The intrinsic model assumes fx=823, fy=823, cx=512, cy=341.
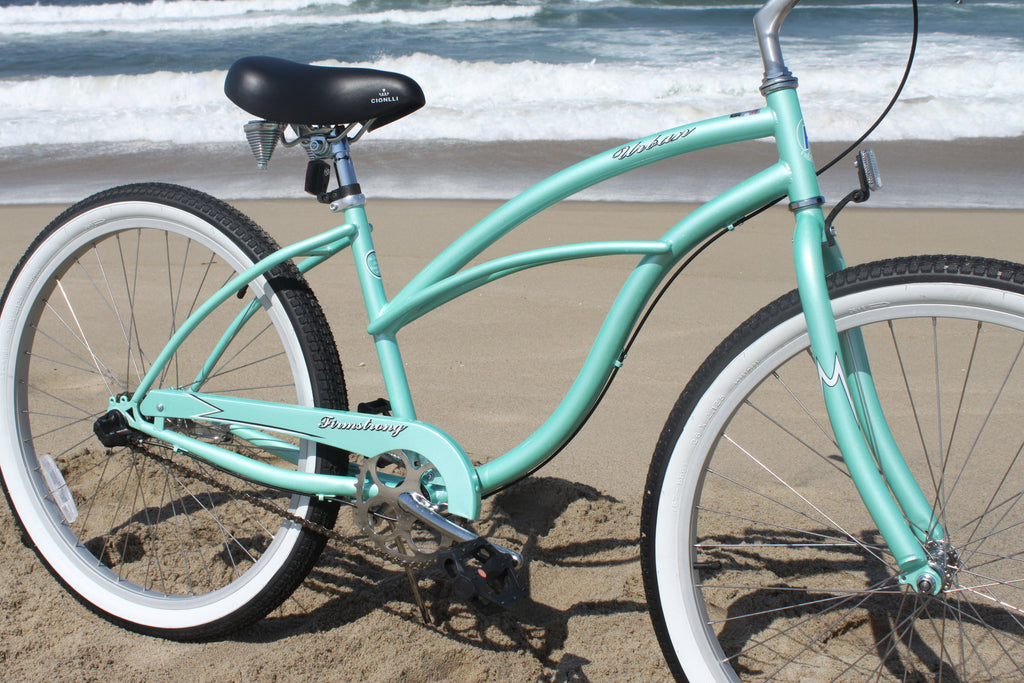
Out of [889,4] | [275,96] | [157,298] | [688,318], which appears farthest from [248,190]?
[889,4]

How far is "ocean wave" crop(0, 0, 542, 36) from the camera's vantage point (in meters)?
18.7

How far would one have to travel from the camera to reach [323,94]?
5.53 ft

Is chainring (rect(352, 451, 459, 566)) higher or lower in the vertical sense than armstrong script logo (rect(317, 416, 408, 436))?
lower

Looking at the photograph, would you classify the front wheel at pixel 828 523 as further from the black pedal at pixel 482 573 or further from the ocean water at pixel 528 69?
the ocean water at pixel 528 69

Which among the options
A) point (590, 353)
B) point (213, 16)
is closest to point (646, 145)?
point (590, 353)

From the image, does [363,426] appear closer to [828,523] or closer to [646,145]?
[646,145]

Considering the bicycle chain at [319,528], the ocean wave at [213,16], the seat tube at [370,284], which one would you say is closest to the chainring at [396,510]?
the bicycle chain at [319,528]

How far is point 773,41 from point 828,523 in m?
1.34

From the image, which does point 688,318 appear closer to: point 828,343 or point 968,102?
point 828,343

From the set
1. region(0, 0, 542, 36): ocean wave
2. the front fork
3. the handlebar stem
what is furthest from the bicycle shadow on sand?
region(0, 0, 542, 36): ocean wave

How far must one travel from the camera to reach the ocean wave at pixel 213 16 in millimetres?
18703

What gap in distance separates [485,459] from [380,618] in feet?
2.73

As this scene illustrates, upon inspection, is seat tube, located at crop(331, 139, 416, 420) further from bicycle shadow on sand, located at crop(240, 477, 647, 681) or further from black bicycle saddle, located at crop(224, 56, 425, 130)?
bicycle shadow on sand, located at crop(240, 477, 647, 681)

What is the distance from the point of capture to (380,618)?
1947mm
